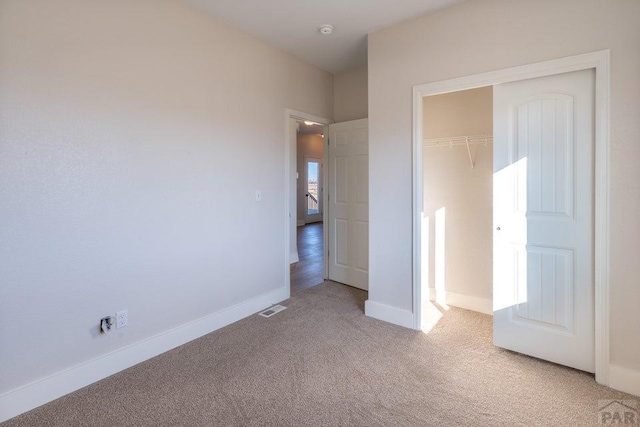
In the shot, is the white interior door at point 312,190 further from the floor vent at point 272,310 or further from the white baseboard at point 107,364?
the white baseboard at point 107,364

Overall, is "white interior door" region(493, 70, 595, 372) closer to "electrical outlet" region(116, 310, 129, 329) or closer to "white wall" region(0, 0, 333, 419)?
"white wall" region(0, 0, 333, 419)

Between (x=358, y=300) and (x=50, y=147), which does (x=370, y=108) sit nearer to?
(x=358, y=300)

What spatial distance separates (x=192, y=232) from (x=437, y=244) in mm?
2442

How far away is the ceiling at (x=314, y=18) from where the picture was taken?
8.44ft

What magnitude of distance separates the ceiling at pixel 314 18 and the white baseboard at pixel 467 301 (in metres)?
2.66

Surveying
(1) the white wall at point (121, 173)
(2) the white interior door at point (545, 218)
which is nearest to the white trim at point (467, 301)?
(2) the white interior door at point (545, 218)

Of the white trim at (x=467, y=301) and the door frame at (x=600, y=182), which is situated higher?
the door frame at (x=600, y=182)

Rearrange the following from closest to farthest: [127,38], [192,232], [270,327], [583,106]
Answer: [583,106] < [127,38] < [192,232] < [270,327]

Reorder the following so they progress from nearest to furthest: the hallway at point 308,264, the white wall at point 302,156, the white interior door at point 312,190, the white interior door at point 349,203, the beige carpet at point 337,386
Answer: the beige carpet at point 337,386
the white interior door at point 349,203
the hallway at point 308,264
the white wall at point 302,156
the white interior door at point 312,190

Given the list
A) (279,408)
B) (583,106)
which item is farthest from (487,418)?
(583,106)

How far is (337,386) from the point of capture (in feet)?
6.61

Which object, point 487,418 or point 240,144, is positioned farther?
point 240,144

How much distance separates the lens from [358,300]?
358cm

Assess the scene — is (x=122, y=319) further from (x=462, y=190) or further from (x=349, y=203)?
(x=462, y=190)
